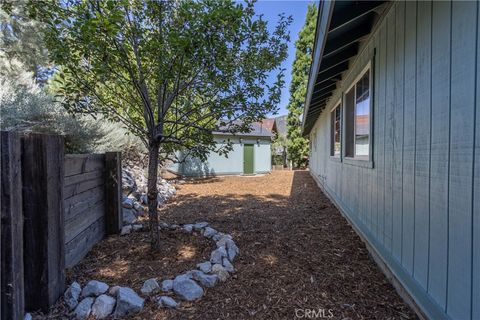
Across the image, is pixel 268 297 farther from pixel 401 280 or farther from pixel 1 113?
pixel 1 113

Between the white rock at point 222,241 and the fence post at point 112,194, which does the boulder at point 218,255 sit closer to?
the white rock at point 222,241

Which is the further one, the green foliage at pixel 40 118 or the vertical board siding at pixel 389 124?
the green foliage at pixel 40 118

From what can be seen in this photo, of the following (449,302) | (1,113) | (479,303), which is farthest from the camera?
(1,113)

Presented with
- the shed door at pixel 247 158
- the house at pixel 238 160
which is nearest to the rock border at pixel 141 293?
the house at pixel 238 160

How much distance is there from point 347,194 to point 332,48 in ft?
8.51

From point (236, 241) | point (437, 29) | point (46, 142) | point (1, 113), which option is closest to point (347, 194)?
point (236, 241)

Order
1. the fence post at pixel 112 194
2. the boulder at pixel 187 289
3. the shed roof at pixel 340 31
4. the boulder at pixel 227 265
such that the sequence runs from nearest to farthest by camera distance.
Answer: the boulder at pixel 187 289, the shed roof at pixel 340 31, the boulder at pixel 227 265, the fence post at pixel 112 194

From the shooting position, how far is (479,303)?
1.40 meters

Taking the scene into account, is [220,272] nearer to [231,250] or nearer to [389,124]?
[231,250]

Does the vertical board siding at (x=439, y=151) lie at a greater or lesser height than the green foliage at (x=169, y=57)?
lesser

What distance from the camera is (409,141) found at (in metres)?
2.31

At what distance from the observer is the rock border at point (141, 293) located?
6.88 ft

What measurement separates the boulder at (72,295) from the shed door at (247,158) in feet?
44.9

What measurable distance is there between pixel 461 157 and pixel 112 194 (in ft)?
12.6
